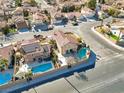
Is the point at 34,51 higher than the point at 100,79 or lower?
higher

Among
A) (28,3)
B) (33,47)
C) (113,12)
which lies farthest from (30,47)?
(28,3)

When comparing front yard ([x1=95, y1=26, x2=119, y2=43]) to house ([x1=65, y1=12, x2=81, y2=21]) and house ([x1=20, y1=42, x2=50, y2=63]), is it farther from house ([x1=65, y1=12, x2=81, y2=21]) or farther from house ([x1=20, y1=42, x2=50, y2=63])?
house ([x1=20, y1=42, x2=50, y2=63])

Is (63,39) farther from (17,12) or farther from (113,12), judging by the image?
(113,12)

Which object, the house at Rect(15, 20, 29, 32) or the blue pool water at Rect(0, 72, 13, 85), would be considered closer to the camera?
the blue pool water at Rect(0, 72, 13, 85)

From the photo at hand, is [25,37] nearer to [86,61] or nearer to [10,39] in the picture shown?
[10,39]

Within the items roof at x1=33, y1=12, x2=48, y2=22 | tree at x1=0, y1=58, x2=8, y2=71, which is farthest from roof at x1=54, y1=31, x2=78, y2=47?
tree at x1=0, y1=58, x2=8, y2=71

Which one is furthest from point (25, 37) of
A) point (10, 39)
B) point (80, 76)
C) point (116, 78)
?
point (116, 78)
